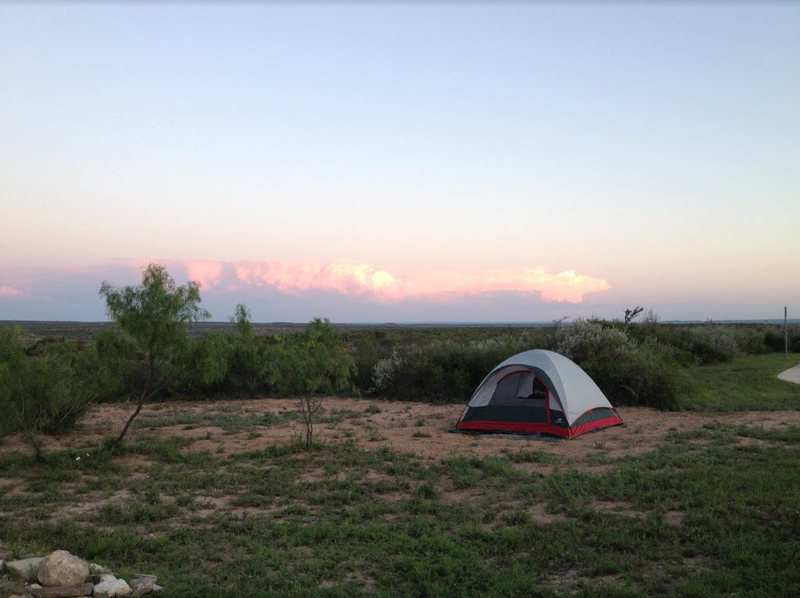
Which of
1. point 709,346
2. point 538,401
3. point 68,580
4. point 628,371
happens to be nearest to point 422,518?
point 68,580

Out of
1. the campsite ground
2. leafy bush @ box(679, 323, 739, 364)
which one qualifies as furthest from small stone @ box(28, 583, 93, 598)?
leafy bush @ box(679, 323, 739, 364)

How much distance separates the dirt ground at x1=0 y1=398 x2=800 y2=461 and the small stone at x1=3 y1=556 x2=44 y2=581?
6069mm

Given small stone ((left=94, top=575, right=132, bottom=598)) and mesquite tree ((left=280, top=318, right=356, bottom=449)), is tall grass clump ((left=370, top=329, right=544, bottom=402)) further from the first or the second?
small stone ((left=94, top=575, right=132, bottom=598))

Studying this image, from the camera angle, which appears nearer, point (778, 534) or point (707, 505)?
point (778, 534)

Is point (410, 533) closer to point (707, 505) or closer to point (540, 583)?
point (540, 583)

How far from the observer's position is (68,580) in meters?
5.07

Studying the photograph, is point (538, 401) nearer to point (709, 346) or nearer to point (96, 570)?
point (96, 570)

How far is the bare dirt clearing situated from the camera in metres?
11.7

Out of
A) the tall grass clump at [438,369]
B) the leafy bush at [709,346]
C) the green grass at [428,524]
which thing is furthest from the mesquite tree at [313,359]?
the leafy bush at [709,346]

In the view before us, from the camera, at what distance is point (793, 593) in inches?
199

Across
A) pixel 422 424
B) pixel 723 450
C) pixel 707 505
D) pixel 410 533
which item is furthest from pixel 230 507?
pixel 723 450

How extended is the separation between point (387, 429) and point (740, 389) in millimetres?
10767

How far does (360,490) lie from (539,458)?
3.34 metres

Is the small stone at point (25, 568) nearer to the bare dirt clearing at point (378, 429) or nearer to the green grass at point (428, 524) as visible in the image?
the green grass at point (428, 524)
